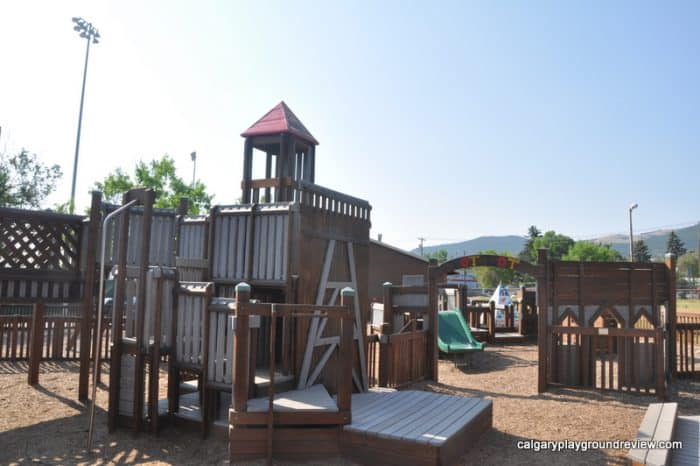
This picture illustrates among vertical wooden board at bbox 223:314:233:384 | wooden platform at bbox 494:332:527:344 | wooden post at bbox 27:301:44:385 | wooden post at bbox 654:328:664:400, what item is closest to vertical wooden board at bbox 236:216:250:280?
vertical wooden board at bbox 223:314:233:384

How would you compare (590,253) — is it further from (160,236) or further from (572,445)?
(160,236)

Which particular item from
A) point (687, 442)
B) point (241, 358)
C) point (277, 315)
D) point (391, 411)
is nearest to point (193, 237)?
point (277, 315)

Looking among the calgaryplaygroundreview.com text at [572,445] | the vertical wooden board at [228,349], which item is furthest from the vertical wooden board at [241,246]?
the calgaryplaygroundreview.com text at [572,445]

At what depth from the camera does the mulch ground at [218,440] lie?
6.68 meters

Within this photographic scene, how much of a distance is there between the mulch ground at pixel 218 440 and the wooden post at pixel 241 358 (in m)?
0.82

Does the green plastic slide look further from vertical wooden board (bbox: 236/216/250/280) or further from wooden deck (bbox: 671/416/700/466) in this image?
vertical wooden board (bbox: 236/216/250/280)

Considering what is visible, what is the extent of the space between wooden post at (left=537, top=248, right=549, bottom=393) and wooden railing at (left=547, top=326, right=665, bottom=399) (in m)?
0.19

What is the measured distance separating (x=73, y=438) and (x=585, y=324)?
10.1m

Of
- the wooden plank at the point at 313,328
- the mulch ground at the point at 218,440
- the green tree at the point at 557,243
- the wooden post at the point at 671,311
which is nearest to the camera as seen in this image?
Answer: the mulch ground at the point at 218,440

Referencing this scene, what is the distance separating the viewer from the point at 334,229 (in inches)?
353

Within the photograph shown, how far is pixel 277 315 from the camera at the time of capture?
6.41 metres

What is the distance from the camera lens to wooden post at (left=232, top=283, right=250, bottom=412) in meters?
6.20

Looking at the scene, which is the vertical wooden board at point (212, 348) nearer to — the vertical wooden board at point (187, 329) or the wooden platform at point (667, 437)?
the vertical wooden board at point (187, 329)

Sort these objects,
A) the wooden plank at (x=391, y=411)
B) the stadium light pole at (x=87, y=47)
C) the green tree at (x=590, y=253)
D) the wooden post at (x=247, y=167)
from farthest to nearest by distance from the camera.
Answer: the green tree at (x=590, y=253) → the stadium light pole at (x=87, y=47) → the wooden post at (x=247, y=167) → the wooden plank at (x=391, y=411)
